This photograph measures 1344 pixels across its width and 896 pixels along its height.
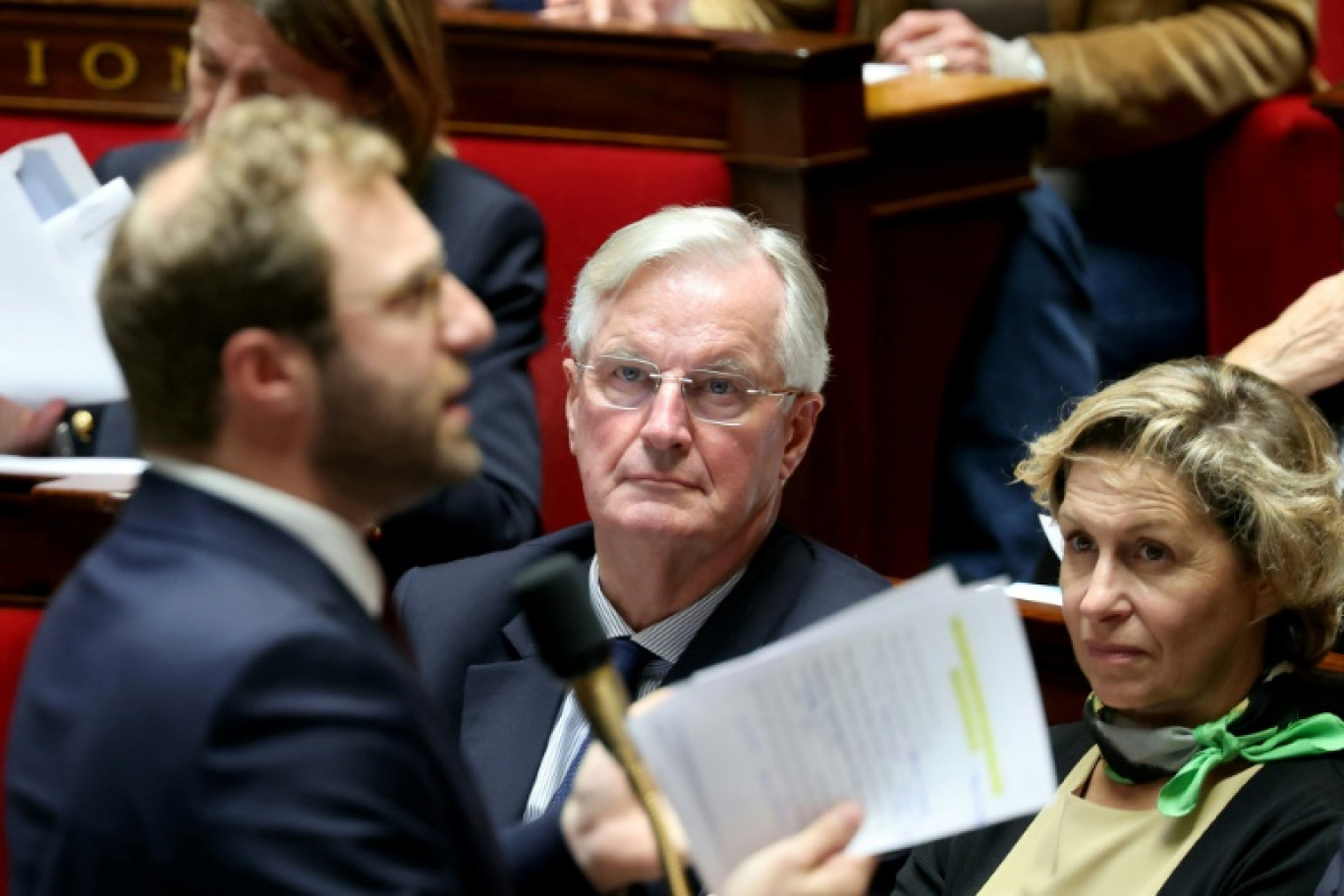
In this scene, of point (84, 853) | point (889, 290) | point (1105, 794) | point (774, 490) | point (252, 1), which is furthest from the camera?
point (889, 290)

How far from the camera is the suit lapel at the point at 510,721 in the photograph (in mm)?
1691

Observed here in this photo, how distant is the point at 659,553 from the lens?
1.76m

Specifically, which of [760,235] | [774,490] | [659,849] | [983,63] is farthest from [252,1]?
[659,849]

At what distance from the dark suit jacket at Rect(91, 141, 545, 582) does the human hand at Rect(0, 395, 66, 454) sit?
0.08 meters

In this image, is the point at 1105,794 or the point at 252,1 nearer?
the point at 1105,794

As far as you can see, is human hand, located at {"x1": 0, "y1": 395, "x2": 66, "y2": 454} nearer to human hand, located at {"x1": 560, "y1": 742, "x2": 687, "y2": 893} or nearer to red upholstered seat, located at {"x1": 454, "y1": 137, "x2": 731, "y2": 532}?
red upholstered seat, located at {"x1": 454, "y1": 137, "x2": 731, "y2": 532}

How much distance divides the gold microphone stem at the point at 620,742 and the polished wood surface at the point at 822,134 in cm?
133

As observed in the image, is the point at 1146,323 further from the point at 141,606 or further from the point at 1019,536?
the point at 141,606

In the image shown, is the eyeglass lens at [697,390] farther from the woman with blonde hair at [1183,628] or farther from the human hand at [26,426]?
the human hand at [26,426]

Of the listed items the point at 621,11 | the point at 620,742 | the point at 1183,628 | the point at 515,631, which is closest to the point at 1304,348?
the point at 1183,628

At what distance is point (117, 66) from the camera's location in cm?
269

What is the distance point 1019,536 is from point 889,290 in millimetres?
356

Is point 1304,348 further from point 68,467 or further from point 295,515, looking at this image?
point 295,515

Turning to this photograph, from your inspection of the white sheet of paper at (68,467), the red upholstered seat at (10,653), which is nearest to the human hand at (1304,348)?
the white sheet of paper at (68,467)
